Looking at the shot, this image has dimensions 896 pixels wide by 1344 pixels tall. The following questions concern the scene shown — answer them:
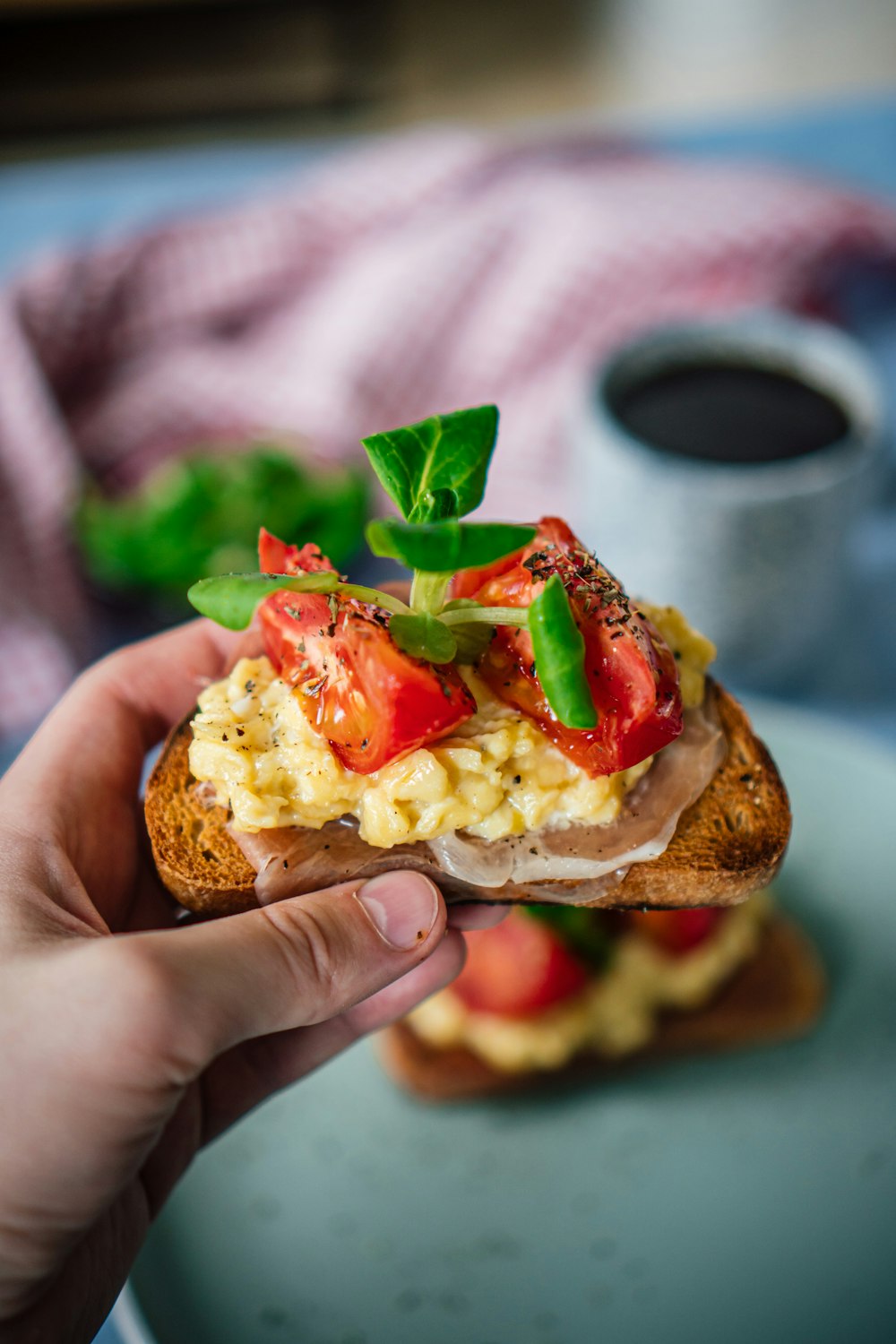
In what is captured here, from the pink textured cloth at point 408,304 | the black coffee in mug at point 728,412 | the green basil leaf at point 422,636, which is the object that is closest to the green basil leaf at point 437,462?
the green basil leaf at point 422,636

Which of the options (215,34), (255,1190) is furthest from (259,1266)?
(215,34)

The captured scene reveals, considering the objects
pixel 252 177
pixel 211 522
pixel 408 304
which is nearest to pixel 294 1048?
pixel 211 522

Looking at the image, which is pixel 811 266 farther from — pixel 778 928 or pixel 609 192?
pixel 778 928

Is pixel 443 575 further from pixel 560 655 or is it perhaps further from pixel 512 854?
pixel 512 854

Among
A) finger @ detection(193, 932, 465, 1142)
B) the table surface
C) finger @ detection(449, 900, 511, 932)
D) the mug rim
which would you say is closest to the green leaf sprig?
finger @ detection(449, 900, 511, 932)

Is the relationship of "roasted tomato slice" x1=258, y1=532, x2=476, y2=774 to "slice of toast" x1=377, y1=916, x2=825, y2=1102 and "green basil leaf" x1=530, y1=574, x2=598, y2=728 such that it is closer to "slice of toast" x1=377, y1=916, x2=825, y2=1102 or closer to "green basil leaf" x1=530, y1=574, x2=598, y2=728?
"green basil leaf" x1=530, y1=574, x2=598, y2=728

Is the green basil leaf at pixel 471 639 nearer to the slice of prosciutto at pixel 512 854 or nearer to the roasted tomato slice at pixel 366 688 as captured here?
the roasted tomato slice at pixel 366 688
